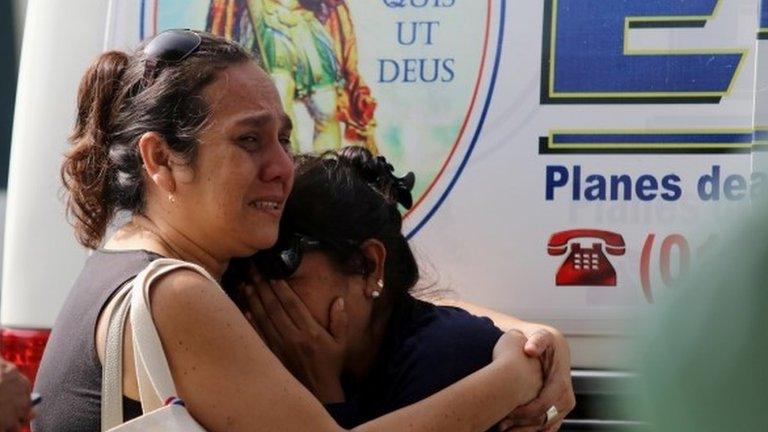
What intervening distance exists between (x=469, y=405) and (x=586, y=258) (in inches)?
35.5

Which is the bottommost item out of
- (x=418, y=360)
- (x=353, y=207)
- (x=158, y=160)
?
(x=418, y=360)

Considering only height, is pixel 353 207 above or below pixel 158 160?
below

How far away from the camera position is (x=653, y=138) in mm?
3162

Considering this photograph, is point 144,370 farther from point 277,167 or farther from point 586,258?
point 586,258

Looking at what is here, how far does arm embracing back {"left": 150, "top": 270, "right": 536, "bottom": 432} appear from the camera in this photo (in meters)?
2.17

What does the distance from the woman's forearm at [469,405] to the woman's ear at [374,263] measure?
286 mm

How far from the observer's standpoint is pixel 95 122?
2.49 metres

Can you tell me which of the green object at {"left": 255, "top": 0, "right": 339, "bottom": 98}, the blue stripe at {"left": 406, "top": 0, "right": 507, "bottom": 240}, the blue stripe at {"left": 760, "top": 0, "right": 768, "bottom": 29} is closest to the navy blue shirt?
the blue stripe at {"left": 406, "top": 0, "right": 507, "bottom": 240}

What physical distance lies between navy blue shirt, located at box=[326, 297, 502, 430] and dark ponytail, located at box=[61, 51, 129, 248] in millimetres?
539

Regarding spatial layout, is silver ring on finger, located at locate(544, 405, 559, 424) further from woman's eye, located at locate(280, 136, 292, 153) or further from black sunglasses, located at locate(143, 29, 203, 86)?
A: black sunglasses, located at locate(143, 29, 203, 86)

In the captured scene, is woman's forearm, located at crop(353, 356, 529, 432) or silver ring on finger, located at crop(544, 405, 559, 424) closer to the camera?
woman's forearm, located at crop(353, 356, 529, 432)

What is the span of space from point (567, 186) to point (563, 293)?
240mm

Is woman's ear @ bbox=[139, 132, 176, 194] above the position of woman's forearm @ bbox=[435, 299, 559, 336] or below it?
above

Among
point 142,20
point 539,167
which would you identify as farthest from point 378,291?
point 142,20
